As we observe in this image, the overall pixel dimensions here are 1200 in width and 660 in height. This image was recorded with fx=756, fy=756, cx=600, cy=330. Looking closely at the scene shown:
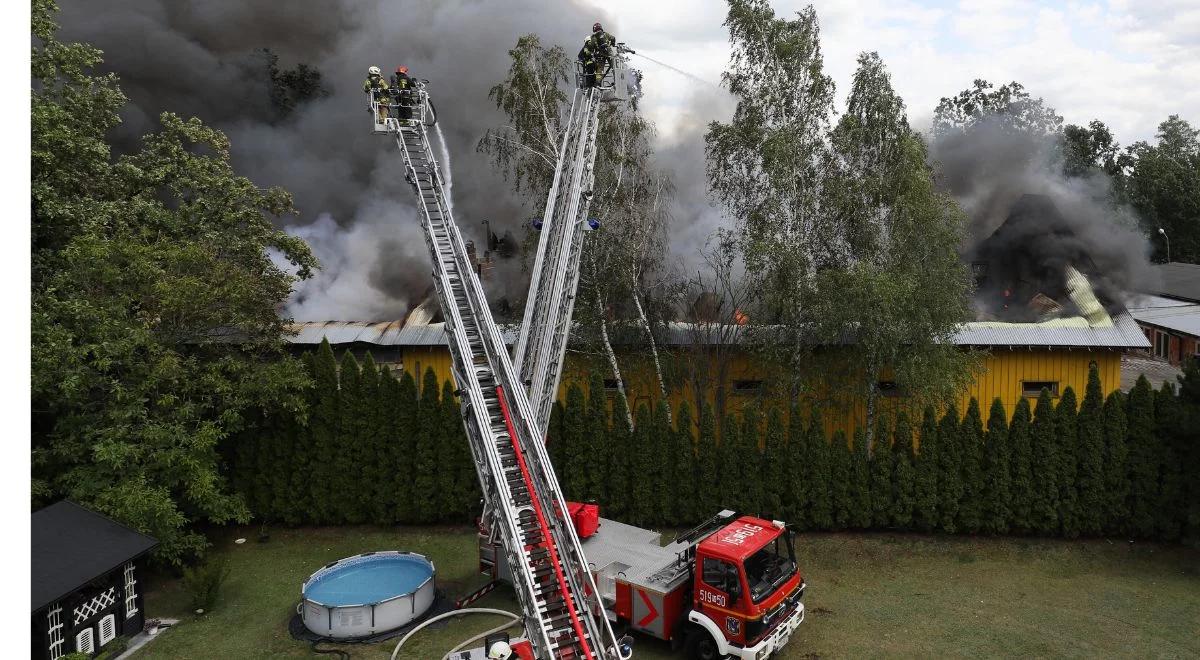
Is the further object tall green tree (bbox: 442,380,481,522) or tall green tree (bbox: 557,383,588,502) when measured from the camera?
tall green tree (bbox: 557,383,588,502)

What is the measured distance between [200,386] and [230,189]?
18.3 ft

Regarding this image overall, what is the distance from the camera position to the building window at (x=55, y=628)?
11.3 metres

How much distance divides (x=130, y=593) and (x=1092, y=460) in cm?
1893

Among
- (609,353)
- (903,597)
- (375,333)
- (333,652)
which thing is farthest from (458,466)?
(903,597)

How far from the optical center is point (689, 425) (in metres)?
17.4

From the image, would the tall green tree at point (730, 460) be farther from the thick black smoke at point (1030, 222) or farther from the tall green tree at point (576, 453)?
the thick black smoke at point (1030, 222)

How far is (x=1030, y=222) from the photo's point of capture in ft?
76.2

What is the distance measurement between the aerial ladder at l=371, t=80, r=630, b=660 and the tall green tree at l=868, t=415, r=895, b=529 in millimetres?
8740

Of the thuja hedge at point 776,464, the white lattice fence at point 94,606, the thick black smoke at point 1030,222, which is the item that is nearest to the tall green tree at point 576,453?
the thuja hedge at point 776,464

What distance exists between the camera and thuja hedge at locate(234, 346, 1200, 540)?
52.8 feet

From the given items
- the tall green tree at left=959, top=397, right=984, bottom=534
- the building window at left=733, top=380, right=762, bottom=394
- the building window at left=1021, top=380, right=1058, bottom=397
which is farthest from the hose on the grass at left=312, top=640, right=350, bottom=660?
the building window at left=1021, top=380, right=1058, bottom=397

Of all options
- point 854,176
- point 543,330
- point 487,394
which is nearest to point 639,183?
point 854,176

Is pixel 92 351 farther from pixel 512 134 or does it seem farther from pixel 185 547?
pixel 512 134

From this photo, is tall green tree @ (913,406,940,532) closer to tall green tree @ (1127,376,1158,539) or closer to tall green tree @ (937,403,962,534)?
tall green tree @ (937,403,962,534)
